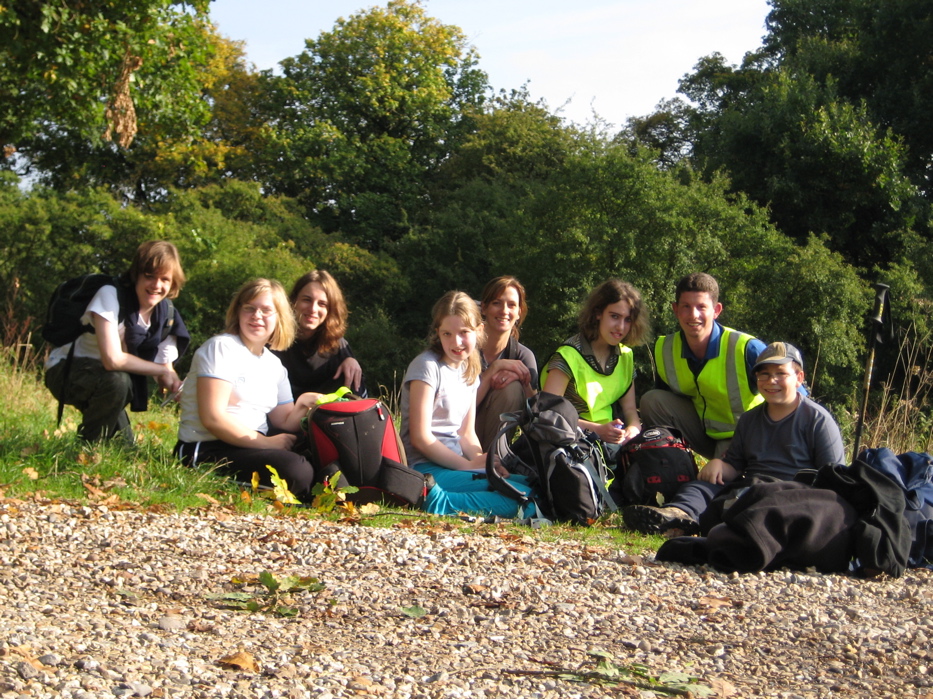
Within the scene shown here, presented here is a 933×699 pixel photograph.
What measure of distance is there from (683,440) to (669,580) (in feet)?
7.35

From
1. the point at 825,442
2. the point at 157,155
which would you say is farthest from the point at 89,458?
the point at 157,155

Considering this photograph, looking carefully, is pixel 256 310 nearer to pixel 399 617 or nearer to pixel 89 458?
pixel 89 458

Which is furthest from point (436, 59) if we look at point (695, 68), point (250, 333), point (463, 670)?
point (463, 670)

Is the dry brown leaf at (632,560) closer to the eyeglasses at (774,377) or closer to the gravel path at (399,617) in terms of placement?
the gravel path at (399,617)

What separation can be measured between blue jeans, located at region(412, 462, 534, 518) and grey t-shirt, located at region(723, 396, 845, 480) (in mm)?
1367

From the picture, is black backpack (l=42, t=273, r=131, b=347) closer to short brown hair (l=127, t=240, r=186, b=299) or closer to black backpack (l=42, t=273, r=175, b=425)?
black backpack (l=42, t=273, r=175, b=425)

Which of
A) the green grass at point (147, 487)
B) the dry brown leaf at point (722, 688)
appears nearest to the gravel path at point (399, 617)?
the dry brown leaf at point (722, 688)

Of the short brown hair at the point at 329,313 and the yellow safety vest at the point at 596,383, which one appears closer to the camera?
the short brown hair at the point at 329,313

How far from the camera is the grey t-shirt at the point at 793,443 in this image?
591 centimetres

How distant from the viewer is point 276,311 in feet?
20.0

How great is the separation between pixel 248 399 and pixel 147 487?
2.77 ft

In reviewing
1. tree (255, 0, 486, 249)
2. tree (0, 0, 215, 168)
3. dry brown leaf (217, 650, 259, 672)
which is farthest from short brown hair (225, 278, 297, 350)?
tree (255, 0, 486, 249)

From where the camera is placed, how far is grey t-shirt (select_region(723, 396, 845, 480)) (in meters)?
5.91

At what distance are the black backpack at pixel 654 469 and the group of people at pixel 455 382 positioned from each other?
141 mm
